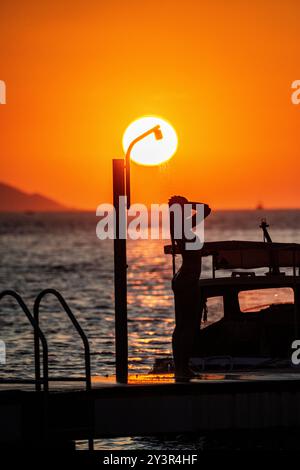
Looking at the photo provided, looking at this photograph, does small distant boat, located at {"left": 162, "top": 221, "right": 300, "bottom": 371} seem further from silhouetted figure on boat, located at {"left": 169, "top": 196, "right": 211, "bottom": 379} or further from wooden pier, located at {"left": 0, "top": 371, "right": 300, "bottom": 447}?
wooden pier, located at {"left": 0, "top": 371, "right": 300, "bottom": 447}

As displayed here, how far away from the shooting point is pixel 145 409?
1670 cm

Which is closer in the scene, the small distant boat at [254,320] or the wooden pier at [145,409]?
the wooden pier at [145,409]

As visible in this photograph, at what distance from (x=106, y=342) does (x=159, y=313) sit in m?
11.4

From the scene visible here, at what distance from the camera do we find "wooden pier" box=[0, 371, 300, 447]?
637 inches

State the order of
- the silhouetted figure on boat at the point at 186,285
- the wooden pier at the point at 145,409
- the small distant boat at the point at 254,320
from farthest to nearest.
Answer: the small distant boat at the point at 254,320 → the silhouetted figure on boat at the point at 186,285 → the wooden pier at the point at 145,409

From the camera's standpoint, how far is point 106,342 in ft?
121

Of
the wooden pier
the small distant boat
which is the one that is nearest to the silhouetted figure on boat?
the wooden pier

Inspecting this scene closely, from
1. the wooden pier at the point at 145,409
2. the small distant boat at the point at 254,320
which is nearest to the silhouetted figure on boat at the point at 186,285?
the wooden pier at the point at 145,409

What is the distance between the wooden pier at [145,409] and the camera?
637 inches

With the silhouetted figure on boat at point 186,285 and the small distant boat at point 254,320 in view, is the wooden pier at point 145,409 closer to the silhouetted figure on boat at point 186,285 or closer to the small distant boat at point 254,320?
the silhouetted figure on boat at point 186,285

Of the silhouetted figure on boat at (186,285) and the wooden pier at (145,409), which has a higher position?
the silhouetted figure on boat at (186,285)

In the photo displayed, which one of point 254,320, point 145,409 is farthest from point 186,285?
point 254,320
